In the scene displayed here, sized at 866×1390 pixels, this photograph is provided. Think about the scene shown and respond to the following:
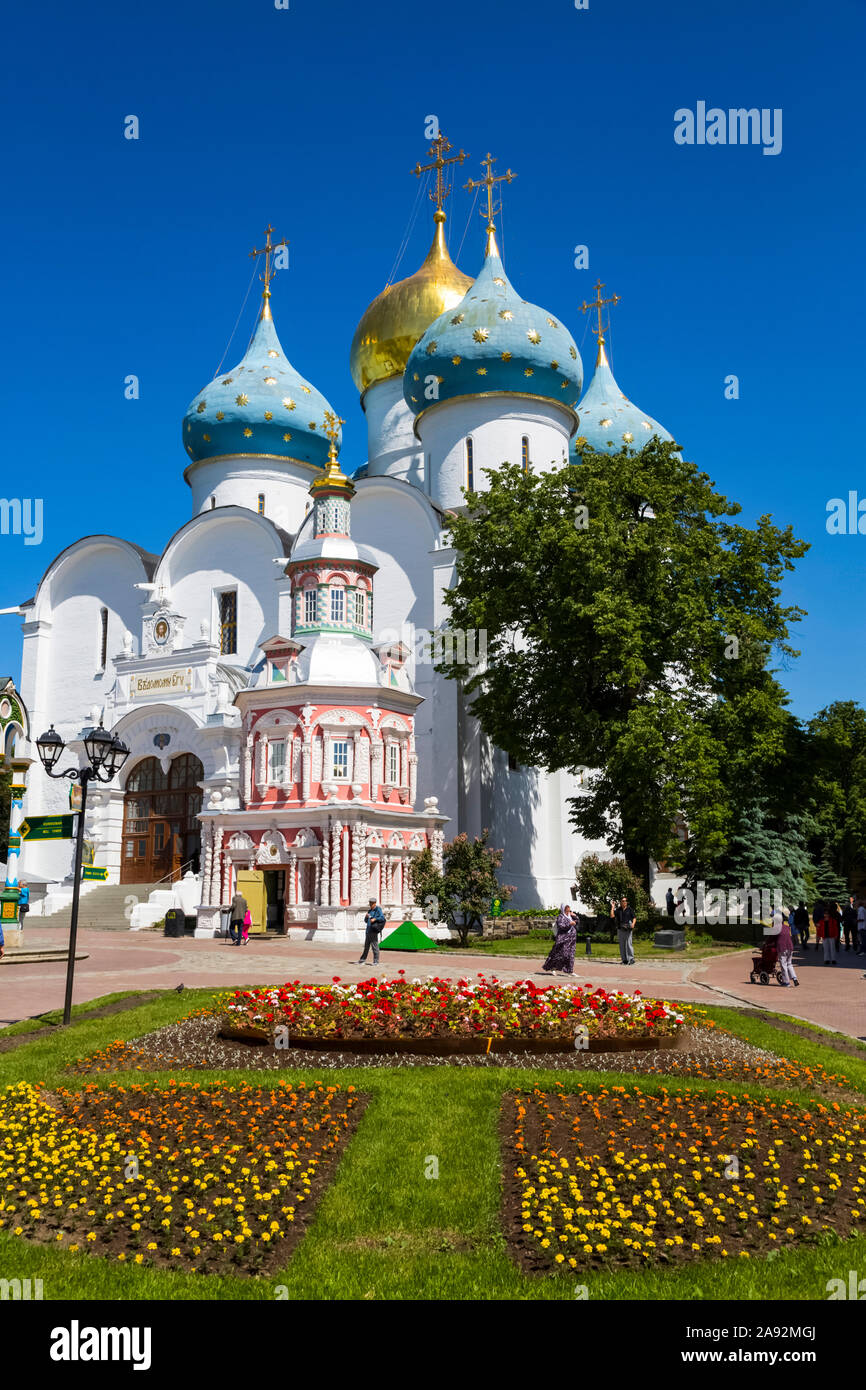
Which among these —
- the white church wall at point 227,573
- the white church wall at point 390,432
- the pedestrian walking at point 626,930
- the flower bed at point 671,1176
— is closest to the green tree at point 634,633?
the pedestrian walking at point 626,930

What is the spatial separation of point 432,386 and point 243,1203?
30637mm

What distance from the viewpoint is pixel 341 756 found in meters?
26.5

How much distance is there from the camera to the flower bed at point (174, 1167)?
18.2ft

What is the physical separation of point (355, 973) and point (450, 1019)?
269 inches

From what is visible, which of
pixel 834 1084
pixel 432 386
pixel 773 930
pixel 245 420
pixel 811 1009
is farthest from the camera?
pixel 245 420

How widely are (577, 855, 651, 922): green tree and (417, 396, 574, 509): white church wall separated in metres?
12.4

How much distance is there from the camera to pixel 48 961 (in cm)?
1914

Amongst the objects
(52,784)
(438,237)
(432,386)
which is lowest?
(52,784)

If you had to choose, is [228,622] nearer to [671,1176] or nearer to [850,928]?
[850,928]

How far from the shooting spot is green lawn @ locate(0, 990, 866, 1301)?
4.96 m

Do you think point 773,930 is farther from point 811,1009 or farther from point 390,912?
point 390,912

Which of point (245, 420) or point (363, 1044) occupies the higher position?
point (245, 420)

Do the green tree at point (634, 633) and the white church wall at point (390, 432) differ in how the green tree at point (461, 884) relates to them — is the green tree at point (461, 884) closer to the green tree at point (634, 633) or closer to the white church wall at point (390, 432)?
the green tree at point (634, 633)
